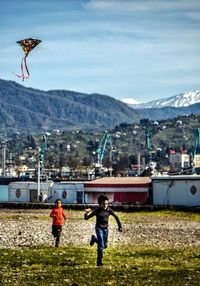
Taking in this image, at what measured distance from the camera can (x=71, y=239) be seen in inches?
1268

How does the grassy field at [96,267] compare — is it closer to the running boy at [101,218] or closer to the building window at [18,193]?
the running boy at [101,218]

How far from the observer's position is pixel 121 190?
3219 inches

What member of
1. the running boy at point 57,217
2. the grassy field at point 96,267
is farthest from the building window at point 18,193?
the grassy field at point 96,267

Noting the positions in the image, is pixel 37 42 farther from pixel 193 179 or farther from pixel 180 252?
pixel 193 179

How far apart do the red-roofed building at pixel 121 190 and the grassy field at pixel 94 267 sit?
54.3 meters

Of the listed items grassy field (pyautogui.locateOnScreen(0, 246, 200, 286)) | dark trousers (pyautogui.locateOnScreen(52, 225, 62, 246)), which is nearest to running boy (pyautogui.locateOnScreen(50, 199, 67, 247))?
dark trousers (pyautogui.locateOnScreen(52, 225, 62, 246))

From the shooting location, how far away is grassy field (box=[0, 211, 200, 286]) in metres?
16.3

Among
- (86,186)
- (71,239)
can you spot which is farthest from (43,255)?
(86,186)

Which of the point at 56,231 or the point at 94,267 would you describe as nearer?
the point at 94,267

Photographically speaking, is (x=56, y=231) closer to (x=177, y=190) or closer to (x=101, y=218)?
(x=101, y=218)

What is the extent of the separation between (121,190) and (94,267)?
62761 mm

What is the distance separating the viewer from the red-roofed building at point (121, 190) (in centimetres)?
7956

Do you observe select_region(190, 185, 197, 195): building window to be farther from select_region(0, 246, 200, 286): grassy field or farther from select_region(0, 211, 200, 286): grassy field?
select_region(0, 246, 200, 286): grassy field

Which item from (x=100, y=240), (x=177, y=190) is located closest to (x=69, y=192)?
(x=177, y=190)
